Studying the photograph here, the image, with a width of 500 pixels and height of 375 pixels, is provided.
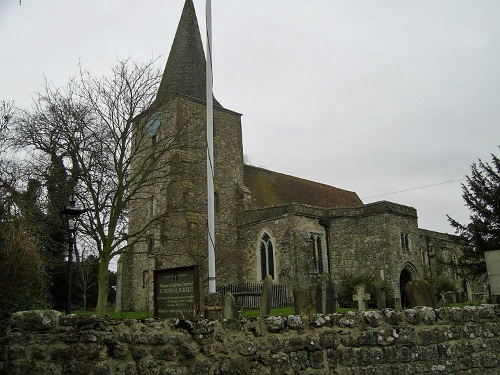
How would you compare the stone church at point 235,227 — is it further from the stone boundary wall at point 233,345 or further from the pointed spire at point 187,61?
the stone boundary wall at point 233,345

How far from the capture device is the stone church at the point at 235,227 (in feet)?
93.1

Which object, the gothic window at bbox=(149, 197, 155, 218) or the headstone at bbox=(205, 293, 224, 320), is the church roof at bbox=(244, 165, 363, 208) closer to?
the gothic window at bbox=(149, 197, 155, 218)

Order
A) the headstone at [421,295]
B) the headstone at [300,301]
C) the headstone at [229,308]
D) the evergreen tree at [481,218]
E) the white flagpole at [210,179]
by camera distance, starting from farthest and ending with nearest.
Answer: the evergreen tree at [481,218] → the white flagpole at [210,179] → the headstone at [229,308] → the headstone at [300,301] → the headstone at [421,295]

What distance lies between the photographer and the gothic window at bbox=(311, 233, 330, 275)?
29487 millimetres

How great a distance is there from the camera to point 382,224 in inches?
1162

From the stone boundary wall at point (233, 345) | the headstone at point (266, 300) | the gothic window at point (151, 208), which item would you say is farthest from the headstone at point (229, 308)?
the gothic window at point (151, 208)

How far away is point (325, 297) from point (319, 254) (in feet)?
67.0

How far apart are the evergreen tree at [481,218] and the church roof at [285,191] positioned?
9412 mm

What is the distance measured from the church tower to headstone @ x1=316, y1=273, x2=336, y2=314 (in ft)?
52.3

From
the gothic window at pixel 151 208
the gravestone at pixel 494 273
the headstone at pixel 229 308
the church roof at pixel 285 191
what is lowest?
the headstone at pixel 229 308

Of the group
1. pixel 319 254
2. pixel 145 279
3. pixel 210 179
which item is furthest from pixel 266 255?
pixel 210 179

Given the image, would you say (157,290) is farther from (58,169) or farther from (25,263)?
(58,169)

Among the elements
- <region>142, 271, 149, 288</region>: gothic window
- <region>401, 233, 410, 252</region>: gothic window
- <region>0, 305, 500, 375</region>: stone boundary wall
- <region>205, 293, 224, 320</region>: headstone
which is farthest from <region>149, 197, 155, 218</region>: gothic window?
<region>0, 305, 500, 375</region>: stone boundary wall

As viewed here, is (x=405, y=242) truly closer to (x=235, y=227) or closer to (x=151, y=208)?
(x=235, y=227)
